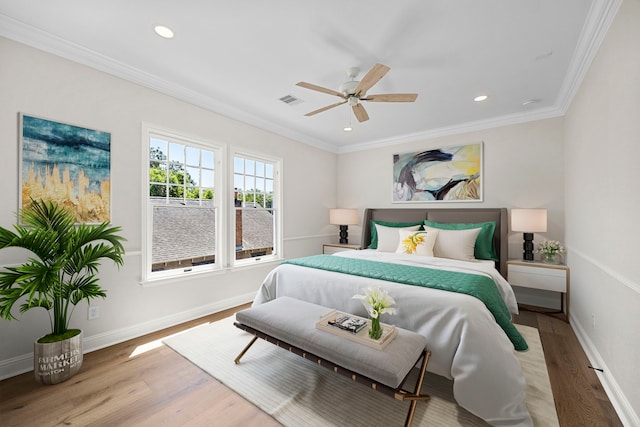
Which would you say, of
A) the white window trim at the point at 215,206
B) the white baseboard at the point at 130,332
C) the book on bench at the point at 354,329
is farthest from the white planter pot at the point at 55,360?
the book on bench at the point at 354,329

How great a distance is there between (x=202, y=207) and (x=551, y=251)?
14.4ft

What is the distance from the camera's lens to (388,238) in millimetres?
4031

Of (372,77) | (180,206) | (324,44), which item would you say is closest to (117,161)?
(180,206)

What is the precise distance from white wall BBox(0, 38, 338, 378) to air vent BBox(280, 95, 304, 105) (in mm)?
805

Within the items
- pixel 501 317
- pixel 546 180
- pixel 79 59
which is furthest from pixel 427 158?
pixel 79 59

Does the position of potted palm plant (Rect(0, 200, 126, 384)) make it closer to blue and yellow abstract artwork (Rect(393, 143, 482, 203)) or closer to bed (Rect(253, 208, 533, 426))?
bed (Rect(253, 208, 533, 426))

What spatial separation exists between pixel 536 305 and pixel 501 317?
7.62 ft

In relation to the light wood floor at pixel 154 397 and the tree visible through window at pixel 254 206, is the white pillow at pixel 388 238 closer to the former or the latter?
the tree visible through window at pixel 254 206

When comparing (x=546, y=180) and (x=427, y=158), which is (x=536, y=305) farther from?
→ (x=427, y=158)

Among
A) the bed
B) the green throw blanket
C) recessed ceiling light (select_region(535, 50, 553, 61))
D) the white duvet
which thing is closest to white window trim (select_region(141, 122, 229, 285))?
the bed

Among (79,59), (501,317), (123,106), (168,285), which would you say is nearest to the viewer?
(501,317)

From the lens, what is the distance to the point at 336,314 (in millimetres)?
2090

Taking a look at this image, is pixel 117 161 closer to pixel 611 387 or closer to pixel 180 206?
pixel 180 206

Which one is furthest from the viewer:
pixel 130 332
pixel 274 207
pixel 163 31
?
pixel 274 207
